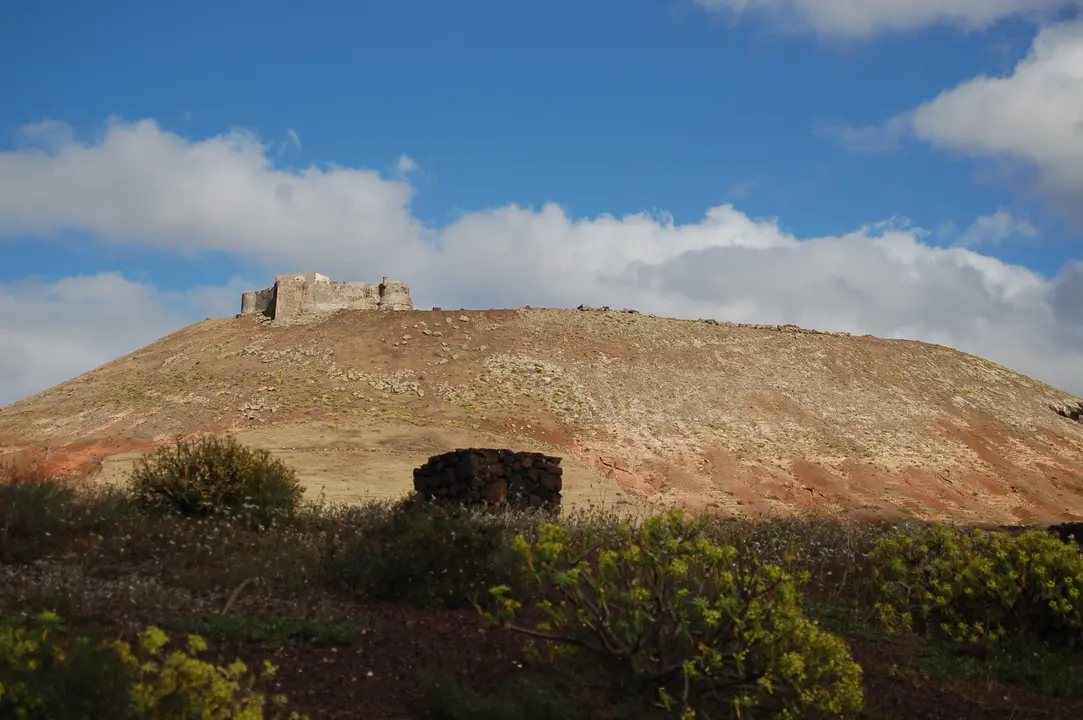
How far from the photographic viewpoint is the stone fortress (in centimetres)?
4400

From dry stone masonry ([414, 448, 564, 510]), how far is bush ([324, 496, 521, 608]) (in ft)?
26.9

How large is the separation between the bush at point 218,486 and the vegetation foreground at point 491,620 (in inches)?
3.5

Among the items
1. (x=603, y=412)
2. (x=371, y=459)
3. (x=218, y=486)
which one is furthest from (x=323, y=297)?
(x=218, y=486)

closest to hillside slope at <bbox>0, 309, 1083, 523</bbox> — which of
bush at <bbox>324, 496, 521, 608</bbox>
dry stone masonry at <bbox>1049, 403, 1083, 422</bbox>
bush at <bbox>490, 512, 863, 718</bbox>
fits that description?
dry stone masonry at <bbox>1049, 403, 1083, 422</bbox>

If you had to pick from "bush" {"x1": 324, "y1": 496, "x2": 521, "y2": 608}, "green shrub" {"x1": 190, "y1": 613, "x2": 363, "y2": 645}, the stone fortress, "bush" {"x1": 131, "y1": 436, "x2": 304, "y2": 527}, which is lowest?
"green shrub" {"x1": 190, "y1": 613, "x2": 363, "y2": 645}

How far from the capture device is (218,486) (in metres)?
12.9

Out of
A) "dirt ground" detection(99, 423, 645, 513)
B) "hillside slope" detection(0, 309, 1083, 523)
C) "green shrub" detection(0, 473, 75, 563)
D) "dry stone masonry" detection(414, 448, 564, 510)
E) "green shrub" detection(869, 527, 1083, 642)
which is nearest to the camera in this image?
"green shrub" detection(869, 527, 1083, 642)

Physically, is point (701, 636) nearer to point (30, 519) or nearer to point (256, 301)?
point (30, 519)

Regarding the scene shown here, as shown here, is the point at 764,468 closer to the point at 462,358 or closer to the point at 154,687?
the point at 462,358

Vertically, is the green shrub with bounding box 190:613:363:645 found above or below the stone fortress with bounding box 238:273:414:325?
below

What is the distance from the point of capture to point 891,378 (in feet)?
151

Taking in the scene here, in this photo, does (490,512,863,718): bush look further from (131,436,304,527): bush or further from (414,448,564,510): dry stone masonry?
(414,448,564,510): dry stone masonry

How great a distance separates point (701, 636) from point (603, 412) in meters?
28.9

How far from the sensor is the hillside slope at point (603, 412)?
3070 centimetres
